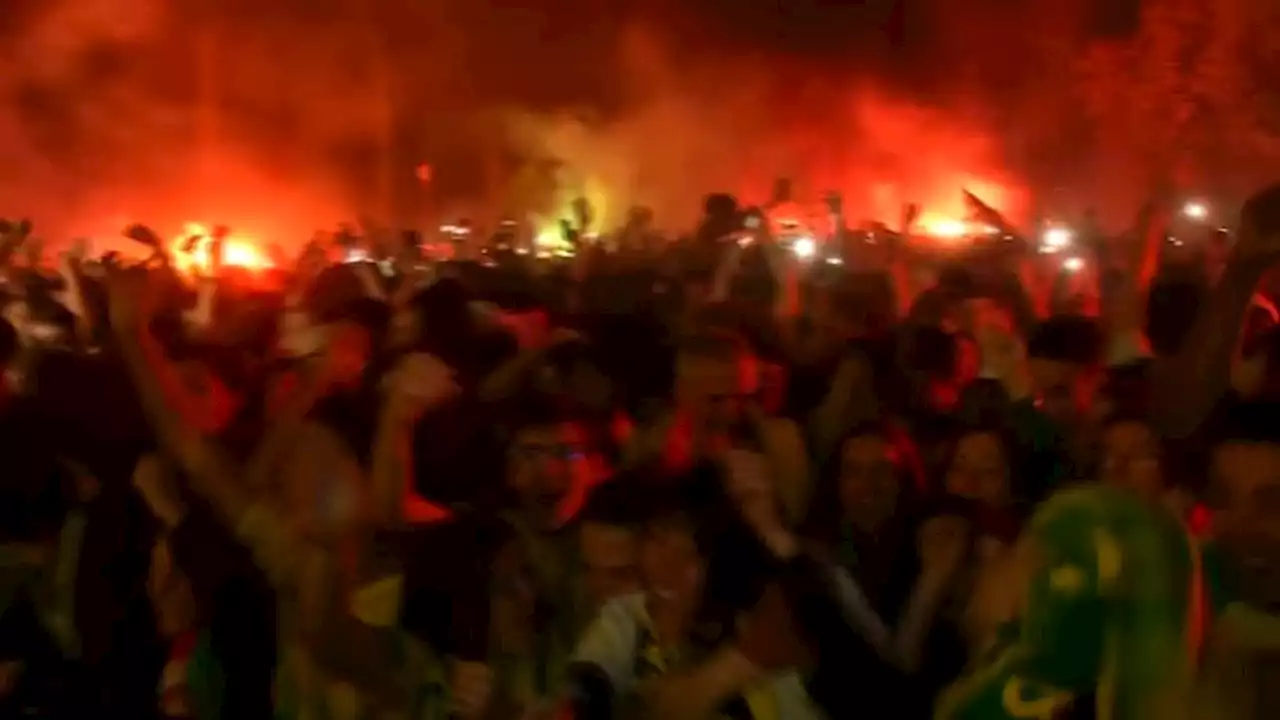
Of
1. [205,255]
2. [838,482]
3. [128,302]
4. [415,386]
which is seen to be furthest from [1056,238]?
[128,302]

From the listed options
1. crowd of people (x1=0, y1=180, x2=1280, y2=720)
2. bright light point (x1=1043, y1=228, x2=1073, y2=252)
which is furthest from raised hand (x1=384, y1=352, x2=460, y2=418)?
bright light point (x1=1043, y1=228, x2=1073, y2=252)

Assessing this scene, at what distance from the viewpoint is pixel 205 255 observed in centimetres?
721

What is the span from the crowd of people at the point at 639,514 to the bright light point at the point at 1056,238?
3.60 meters

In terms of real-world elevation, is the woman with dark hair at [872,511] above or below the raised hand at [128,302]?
below

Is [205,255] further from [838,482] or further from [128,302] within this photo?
[838,482]

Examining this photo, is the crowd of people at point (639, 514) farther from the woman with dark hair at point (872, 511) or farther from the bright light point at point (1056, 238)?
the bright light point at point (1056, 238)

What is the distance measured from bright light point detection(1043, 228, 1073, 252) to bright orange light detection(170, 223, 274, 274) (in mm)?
3775

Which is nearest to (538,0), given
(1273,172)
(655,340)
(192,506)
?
(1273,172)

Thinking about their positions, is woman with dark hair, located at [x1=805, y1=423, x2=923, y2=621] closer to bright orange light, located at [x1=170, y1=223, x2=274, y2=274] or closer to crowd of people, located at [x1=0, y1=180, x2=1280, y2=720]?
crowd of people, located at [x1=0, y1=180, x2=1280, y2=720]

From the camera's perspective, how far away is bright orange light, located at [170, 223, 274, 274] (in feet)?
22.6

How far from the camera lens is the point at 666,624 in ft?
8.30

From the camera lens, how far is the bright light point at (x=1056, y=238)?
8.01 meters

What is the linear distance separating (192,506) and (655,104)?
53.9ft

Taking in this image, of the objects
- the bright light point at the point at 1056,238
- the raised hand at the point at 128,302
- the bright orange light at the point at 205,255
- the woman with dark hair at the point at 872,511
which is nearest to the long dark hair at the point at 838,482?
the woman with dark hair at the point at 872,511
